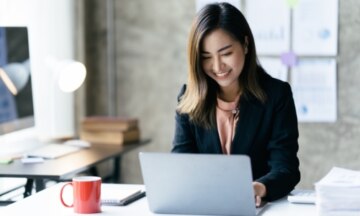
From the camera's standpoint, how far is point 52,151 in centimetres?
354

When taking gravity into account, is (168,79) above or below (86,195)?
above

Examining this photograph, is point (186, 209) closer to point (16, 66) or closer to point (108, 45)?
point (16, 66)

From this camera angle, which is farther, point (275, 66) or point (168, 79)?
point (168, 79)

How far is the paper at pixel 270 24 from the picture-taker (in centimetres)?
435

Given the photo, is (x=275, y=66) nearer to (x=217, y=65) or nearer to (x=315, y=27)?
(x=315, y=27)

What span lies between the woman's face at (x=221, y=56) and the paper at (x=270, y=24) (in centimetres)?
181

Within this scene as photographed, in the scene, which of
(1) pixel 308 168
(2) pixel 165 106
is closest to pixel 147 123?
(2) pixel 165 106

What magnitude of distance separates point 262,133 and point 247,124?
0.06 m

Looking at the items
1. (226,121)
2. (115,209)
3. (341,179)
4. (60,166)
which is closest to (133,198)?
(115,209)

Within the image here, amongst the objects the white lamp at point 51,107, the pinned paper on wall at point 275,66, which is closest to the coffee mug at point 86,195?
the white lamp at point 51,107

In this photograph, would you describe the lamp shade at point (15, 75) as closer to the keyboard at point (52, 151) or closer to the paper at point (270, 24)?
the keyboard at point (52, 151)

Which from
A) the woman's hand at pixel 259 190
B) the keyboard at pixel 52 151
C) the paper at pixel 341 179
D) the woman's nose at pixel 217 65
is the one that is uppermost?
the woman's nose at pixel 217 65

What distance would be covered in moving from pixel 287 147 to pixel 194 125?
1.15 ft

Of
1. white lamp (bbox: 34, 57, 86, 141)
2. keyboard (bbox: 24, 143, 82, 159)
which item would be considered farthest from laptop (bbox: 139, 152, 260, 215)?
white lamp (bbox: 34, 57, 86, 141)
